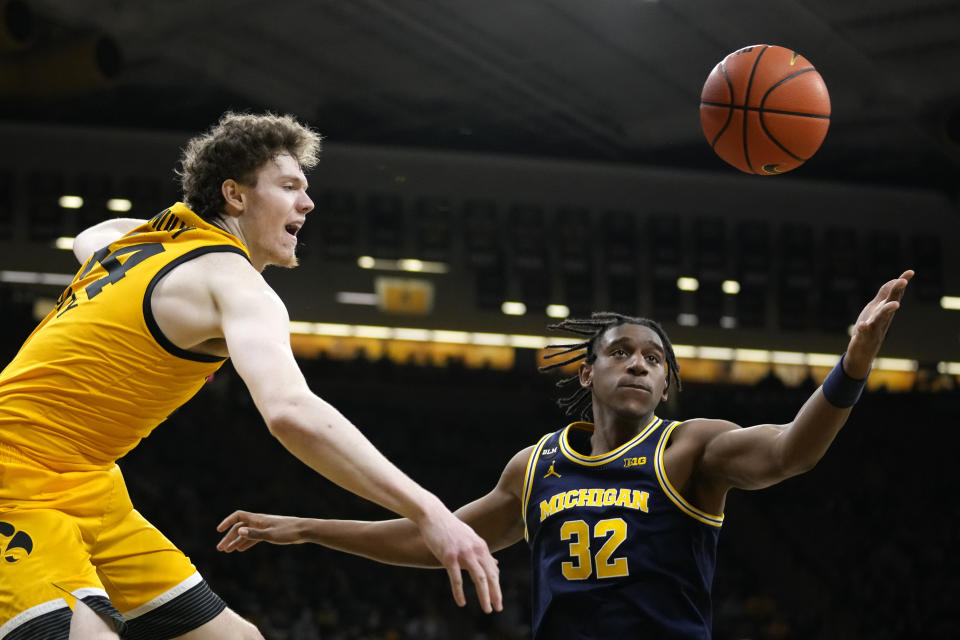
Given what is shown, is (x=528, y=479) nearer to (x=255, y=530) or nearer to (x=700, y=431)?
(x=700, y=431)

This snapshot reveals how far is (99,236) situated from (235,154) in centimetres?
69

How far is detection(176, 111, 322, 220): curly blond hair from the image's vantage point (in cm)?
301

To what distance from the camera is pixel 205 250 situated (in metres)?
2.72

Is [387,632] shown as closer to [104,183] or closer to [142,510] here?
[142,510]

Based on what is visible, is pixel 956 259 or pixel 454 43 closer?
pixel 454 43

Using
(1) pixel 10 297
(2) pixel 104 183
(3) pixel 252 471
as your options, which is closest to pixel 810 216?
(3) pixel 252 471

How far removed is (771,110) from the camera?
5.71 metres

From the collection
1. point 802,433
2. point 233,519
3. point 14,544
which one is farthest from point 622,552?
point 14,544

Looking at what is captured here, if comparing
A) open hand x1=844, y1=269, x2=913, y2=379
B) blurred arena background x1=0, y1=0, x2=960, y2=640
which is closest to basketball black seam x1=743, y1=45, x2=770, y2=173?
open hand x1=844, y1=269, x2=913, y2=379

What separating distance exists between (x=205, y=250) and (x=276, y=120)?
0.56 meters

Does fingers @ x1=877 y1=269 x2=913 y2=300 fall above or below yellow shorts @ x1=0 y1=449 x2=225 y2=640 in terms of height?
above

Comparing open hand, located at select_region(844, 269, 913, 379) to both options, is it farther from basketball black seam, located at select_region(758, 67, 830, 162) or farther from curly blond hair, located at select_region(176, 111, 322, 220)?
basketball black seam, located at select_region(758, 67, 830, 162)

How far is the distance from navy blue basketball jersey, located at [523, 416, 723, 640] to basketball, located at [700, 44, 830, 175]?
90.4 inches

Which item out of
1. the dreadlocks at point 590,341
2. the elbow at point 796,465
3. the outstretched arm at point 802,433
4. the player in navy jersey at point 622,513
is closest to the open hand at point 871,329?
the outstretched arm at point 802,433
